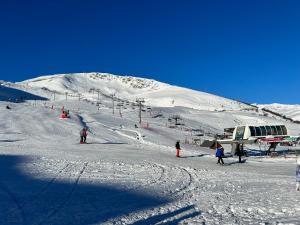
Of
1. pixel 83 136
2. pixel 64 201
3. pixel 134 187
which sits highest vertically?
pixel 83 136

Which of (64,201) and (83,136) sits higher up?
(83,136)

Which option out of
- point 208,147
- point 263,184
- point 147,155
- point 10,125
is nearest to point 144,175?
point 263,184

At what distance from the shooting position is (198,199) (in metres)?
15.8

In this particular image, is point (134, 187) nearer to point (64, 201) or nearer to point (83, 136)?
point (64, 201)

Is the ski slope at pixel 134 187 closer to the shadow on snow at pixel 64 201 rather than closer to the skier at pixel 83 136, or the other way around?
the shadow on snow at pixel 64 201

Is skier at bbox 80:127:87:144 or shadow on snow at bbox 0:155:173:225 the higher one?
skier at bbox 80:127:87:144

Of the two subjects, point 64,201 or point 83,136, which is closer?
point 64,201

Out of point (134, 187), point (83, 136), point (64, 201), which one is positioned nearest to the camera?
point (64, 201)

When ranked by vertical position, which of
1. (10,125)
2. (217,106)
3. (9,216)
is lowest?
(9,216)

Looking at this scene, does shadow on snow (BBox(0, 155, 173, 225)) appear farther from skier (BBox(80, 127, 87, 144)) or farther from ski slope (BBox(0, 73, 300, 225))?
skier (BBox(80, 127, 87, 144))

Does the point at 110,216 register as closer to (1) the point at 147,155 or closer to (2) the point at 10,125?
(1) the point at 147,155

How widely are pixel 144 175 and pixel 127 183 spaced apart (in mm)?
2564

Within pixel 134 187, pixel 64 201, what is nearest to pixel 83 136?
pixel 134 187

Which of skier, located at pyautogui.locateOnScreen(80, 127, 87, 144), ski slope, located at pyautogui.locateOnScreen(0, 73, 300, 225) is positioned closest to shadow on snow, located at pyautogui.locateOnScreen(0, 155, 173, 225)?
ski slope, located at pyautogui.locateOnScreen(0, 73, 300, 225)
